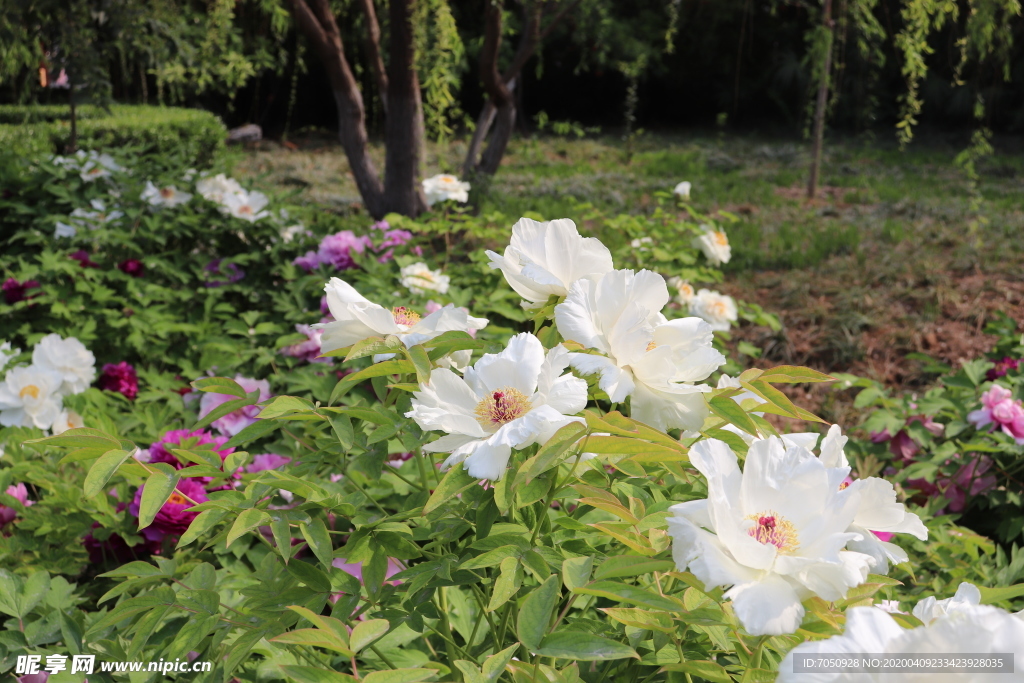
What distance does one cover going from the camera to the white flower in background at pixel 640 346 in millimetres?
705

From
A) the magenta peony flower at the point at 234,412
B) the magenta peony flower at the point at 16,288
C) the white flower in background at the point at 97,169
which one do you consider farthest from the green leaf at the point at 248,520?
the white flower in background at the point at 97,169

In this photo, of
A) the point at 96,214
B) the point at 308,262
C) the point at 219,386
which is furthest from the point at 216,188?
the point at 219,386

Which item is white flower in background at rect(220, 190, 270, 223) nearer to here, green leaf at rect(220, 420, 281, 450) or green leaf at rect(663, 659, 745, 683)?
green leaf at rect(220, 420, 281, 450)

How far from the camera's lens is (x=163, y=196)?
2.68 metres

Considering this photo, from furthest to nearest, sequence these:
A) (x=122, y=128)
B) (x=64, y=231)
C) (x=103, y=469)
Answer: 1. (x=122, y=128)
2. (x=64, y=231)
3. (x=103, y=469)

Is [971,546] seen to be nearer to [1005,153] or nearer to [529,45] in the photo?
[529,45]

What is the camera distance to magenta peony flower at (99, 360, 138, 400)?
199cm

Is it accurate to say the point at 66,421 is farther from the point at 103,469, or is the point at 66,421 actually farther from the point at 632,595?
the point at 632,595

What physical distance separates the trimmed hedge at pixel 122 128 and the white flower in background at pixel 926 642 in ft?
18.9

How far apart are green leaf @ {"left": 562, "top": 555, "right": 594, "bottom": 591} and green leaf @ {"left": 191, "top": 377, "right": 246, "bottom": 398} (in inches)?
16.9

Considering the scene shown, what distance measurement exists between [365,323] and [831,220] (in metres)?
5.76

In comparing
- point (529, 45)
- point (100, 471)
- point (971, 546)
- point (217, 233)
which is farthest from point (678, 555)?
point (529, 45)

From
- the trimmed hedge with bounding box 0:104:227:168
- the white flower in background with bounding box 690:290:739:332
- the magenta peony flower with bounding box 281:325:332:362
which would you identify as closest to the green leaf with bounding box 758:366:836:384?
the magenta peony flower with bounding box 281:325:332:362

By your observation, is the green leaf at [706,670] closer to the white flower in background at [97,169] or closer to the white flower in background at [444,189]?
the white flower in background at [444,189]
